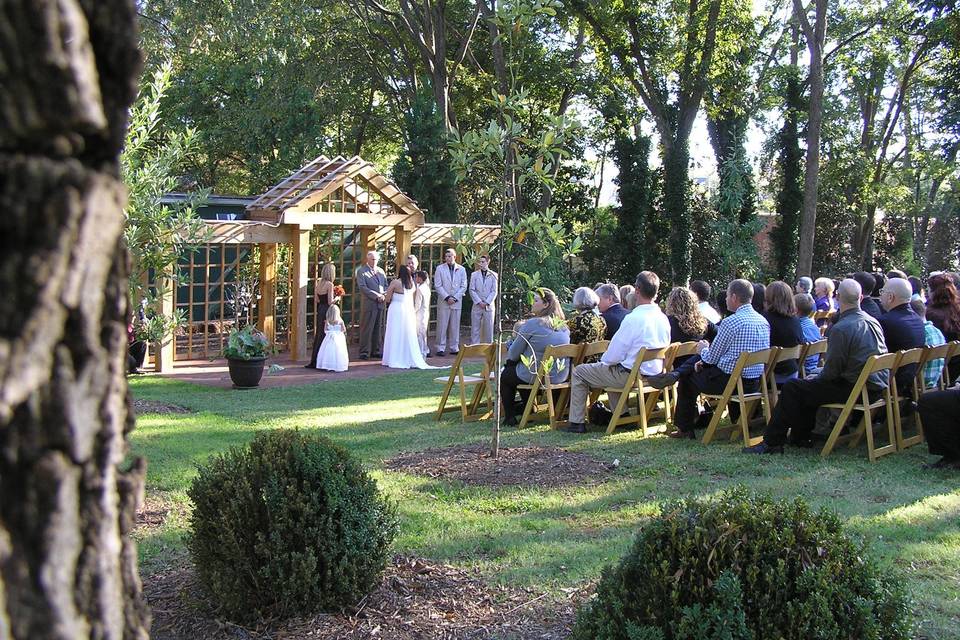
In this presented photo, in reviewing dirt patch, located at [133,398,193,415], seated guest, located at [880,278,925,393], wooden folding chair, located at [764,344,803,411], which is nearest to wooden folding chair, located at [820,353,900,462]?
seated guest, located at [880,278,925,393]

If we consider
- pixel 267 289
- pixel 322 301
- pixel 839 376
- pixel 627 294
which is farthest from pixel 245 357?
pixel 839 376

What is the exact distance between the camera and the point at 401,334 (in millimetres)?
17016

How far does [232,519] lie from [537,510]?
274 cm

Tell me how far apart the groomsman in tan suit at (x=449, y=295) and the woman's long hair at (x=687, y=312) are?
8.79 meters

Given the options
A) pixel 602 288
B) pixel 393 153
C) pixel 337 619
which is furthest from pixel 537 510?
pixel 393 153

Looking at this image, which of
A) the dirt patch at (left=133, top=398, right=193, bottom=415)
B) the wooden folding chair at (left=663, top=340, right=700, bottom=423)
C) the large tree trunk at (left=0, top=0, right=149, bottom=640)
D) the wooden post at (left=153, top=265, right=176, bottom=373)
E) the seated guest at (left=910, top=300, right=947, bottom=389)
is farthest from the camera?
the wooden post at (left=153, top=265, right=176, bottom=373)

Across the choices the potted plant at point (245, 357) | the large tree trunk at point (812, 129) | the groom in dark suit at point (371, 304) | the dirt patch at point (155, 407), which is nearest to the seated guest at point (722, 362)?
the dirt patch at point (155, 407)

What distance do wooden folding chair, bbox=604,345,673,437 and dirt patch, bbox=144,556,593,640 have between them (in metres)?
4.64

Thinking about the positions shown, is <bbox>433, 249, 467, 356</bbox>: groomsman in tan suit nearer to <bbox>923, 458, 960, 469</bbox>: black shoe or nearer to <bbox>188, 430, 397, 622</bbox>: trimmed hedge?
<bbox>923, 458, 960, 469</bbox>: black shoe

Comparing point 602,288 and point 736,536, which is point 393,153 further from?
point 736,536

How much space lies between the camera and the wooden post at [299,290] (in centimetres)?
1716

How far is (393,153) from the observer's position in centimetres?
3816

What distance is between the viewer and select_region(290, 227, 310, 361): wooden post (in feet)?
56.3

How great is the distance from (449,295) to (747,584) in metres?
16.0
